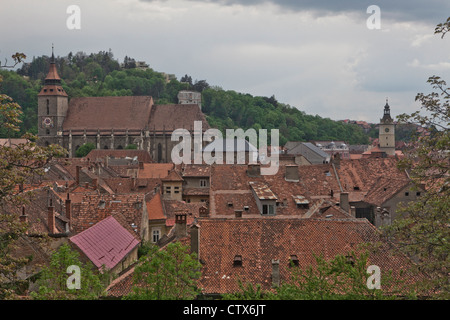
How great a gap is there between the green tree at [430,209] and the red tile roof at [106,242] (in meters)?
14.3

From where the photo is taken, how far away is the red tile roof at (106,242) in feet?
86.6

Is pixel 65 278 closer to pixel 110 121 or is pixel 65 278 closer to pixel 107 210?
pixel 107 210

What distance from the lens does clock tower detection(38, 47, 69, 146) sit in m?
138

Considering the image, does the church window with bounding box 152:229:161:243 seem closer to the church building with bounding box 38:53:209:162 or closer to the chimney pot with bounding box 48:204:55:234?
the chimney pot with bounding box 48:204:55:234

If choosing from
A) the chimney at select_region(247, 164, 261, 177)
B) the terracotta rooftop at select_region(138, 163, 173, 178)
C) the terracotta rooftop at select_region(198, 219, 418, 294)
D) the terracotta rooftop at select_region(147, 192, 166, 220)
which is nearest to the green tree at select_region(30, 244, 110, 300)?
the terracotta rooftop at select_region(198, 219, 418, 294)

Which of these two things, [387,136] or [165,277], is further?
[387,136]

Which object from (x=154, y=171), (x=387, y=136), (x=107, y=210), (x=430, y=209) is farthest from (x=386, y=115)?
(x=430, y=209)

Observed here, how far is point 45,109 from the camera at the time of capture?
139 m

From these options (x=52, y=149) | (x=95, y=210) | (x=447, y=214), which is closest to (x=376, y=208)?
(x=95, y=210)

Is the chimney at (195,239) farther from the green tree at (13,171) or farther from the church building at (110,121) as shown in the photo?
the church building at (110,121)

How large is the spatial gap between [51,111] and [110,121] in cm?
1449

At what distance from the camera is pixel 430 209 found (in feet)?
46.4

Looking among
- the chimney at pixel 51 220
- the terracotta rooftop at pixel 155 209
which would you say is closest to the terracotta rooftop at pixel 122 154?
the terracotta rooftop at pixel 155 209
